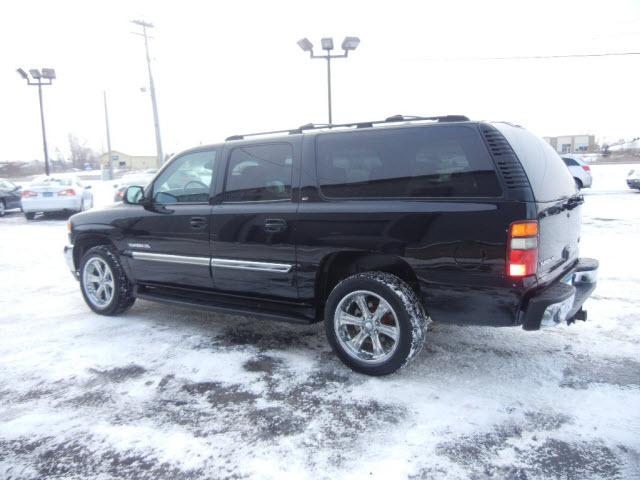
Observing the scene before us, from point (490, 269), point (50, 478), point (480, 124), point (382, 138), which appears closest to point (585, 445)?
point (490, 269)

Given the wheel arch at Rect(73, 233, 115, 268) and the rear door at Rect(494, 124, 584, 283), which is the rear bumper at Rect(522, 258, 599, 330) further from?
the wheel arch at Rect(73, 233, 115, 268)

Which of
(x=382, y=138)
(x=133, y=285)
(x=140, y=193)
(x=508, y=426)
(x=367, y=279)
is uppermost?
(x=382, y=138)

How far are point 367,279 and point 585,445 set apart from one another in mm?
1645

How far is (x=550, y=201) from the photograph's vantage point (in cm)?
330

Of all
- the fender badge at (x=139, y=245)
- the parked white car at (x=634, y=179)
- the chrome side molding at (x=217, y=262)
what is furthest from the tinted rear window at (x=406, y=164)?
the parked white car at (x=634, y=179)

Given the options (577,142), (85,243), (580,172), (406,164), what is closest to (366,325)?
(406,164)

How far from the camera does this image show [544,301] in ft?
10.2

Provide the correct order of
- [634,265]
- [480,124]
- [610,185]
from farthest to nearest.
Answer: [610,185]
[634,265]
[480,124]

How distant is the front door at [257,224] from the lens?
3957 millimetres

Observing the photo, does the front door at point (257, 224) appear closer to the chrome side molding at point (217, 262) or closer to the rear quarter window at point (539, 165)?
the chrome side molding at point (217, 262)

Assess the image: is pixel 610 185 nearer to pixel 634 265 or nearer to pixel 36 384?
pixel 634 265

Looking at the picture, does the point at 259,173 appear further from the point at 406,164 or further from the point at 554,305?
the point at 554,305

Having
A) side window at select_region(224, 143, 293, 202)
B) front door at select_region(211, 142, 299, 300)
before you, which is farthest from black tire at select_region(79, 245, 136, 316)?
side window at select_region(224, 143, 293, 202)

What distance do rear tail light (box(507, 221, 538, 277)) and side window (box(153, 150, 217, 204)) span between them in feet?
8.67
